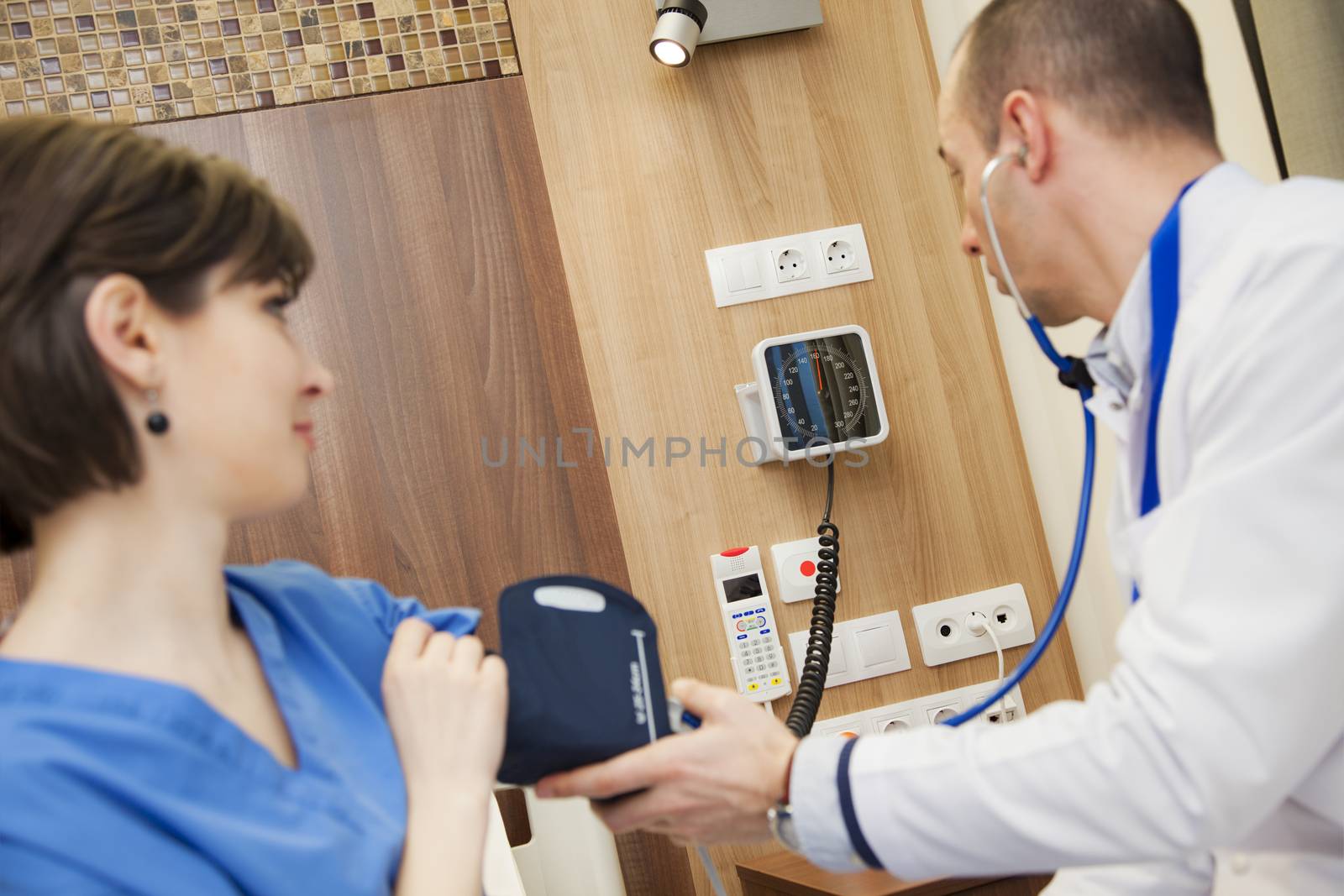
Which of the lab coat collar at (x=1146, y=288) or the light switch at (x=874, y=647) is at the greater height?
the lab coat collar at (x=1146, y=288)

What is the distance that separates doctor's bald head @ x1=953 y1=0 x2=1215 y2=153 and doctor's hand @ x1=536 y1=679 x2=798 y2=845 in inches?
29.4

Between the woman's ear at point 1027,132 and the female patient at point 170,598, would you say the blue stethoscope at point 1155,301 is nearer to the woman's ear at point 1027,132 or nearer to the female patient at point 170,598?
the woman's ear at point 1027,132

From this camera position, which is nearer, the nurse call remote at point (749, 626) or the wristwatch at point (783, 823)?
the wristwatch at point (783, 823)

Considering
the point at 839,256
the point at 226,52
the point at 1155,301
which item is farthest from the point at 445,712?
the point at 226,52

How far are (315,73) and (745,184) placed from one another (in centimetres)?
79

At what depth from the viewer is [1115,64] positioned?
1157 mm

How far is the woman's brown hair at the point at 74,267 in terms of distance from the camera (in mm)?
773

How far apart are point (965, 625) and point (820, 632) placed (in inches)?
12.9

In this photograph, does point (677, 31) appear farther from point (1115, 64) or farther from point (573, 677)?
point (573, 677)

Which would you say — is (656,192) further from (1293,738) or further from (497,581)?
(1293,738)

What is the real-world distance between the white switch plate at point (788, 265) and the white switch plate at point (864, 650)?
0.62m

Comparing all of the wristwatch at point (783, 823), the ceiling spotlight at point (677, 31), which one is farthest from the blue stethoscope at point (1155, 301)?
the ceiling spotlight at point (677, 31)

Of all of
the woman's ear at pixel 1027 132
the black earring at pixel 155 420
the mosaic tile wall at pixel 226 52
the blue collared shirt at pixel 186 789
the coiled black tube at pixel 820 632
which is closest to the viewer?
the blue collared shirt at pixel 186 789

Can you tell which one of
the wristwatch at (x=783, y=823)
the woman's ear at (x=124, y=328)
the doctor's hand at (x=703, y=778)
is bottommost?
the wristwatch at (x=783, y=823)
